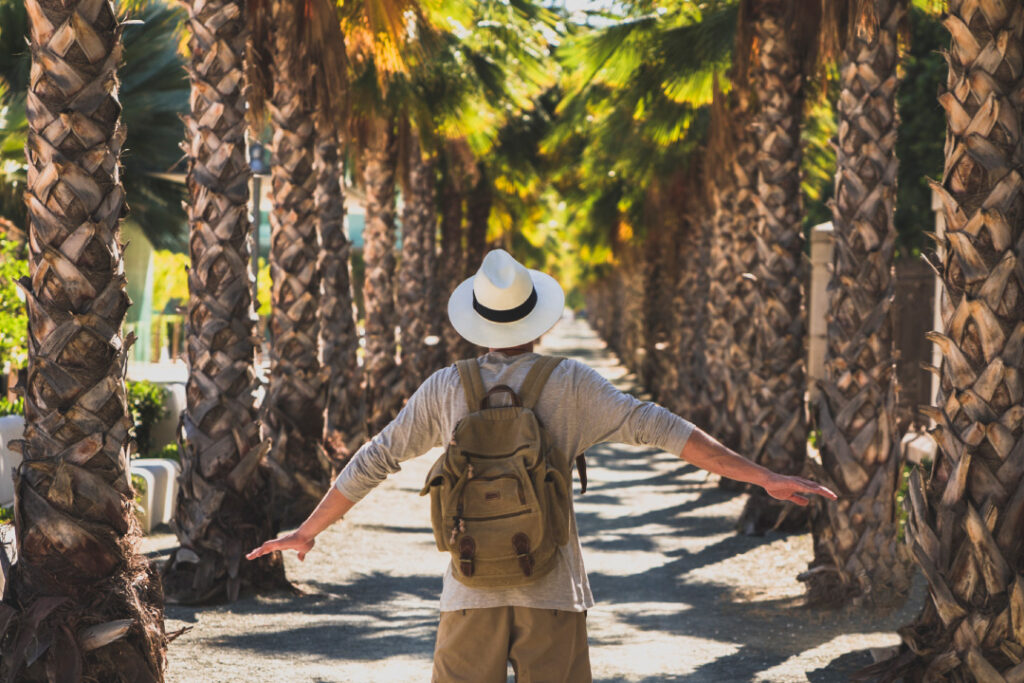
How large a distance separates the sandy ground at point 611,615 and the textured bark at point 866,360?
34 cm

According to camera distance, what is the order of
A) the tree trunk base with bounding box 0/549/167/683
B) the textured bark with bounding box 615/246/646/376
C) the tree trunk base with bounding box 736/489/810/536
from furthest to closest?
the textured bark with bounding box 615/246/646/376 → the tree trunk base with bounding box 736/489/810/536 → the tree trunk base with bounding box 0/549/167/683

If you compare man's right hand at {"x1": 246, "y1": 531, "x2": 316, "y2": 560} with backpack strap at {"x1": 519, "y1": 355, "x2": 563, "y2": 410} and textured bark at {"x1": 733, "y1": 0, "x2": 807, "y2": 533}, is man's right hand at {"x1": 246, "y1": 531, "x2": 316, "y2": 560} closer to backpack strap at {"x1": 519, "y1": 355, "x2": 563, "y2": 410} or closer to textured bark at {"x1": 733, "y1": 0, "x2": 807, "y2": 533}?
backpack strap at {"x1": 519, "y1": 355, "x2": 563, "y2": 410}

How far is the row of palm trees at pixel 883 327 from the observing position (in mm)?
4969

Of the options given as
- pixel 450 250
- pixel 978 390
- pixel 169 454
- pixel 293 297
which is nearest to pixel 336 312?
pixel 169 454

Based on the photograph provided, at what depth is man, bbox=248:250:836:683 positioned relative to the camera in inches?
136

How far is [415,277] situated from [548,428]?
15.7m

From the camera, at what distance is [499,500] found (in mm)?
3365

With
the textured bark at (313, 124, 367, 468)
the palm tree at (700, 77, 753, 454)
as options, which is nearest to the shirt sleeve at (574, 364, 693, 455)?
the palm tree at (700, 77, 753, 454)

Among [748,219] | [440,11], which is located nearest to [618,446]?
[748,219]

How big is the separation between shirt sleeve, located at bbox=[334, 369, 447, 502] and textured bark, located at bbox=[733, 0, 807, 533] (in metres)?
6.99

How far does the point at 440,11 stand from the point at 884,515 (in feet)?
21.1

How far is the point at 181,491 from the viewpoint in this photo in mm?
7812

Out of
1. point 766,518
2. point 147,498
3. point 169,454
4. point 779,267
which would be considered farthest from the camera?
point 169,454

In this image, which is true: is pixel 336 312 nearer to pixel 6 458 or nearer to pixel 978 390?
pixel 6 458
